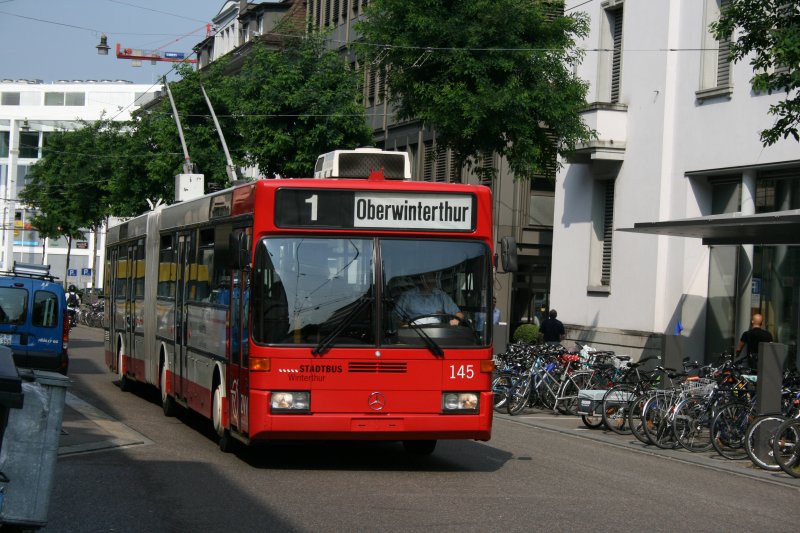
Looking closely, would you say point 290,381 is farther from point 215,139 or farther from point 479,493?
point 215,139

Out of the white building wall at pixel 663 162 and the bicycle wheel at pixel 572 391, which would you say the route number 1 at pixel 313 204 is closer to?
the bicycle wheel at pixel 572 391

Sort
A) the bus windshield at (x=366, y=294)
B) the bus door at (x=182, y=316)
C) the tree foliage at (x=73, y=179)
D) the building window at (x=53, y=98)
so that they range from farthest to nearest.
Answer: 1. the building window at (x=53, y=98)
2. the tree foliage at (x=73, y=179)
3. the bus door at (x=182, y=316)
4. the bus windshield at (x=366, y=294)

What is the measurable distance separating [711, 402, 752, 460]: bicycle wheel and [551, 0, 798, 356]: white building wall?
9838 mm

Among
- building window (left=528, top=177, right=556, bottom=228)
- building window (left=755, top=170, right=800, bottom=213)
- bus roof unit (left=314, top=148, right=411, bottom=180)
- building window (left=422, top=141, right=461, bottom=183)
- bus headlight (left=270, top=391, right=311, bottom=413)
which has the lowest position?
bus headlight (left=270, top=391, right=311, bottom=413)

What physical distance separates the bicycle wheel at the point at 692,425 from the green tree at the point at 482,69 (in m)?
11.1

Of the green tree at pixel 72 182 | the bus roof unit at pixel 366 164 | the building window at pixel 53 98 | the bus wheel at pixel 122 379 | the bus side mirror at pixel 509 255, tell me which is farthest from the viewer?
the building window at pixel 53 98

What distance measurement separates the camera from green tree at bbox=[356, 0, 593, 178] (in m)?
27.4

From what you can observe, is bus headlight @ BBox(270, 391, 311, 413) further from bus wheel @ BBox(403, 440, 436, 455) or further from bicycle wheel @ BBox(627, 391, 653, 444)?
bicycle wheel @ BBox(627, 391, 653, 444)

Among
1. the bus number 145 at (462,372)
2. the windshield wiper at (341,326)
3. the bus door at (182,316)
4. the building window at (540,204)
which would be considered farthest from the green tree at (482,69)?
the windshield wiper at (341,326)

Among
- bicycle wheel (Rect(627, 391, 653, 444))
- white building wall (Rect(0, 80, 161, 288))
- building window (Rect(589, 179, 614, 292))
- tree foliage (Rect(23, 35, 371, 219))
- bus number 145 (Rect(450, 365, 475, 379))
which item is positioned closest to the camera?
bus number 145 (Rect(450, 365, 475, 379))

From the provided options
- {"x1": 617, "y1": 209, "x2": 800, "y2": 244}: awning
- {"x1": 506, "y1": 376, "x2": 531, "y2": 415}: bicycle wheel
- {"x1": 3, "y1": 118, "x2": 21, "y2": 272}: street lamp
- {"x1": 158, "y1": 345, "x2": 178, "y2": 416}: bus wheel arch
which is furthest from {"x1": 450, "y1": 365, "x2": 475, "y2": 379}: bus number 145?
{"x1": 3, "y1": 118, "x2": 21, "y2": 272}: street lamp

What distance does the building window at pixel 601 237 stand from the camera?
31.5 m

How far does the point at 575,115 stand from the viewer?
2886 cm

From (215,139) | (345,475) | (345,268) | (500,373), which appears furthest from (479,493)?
(215,139)
